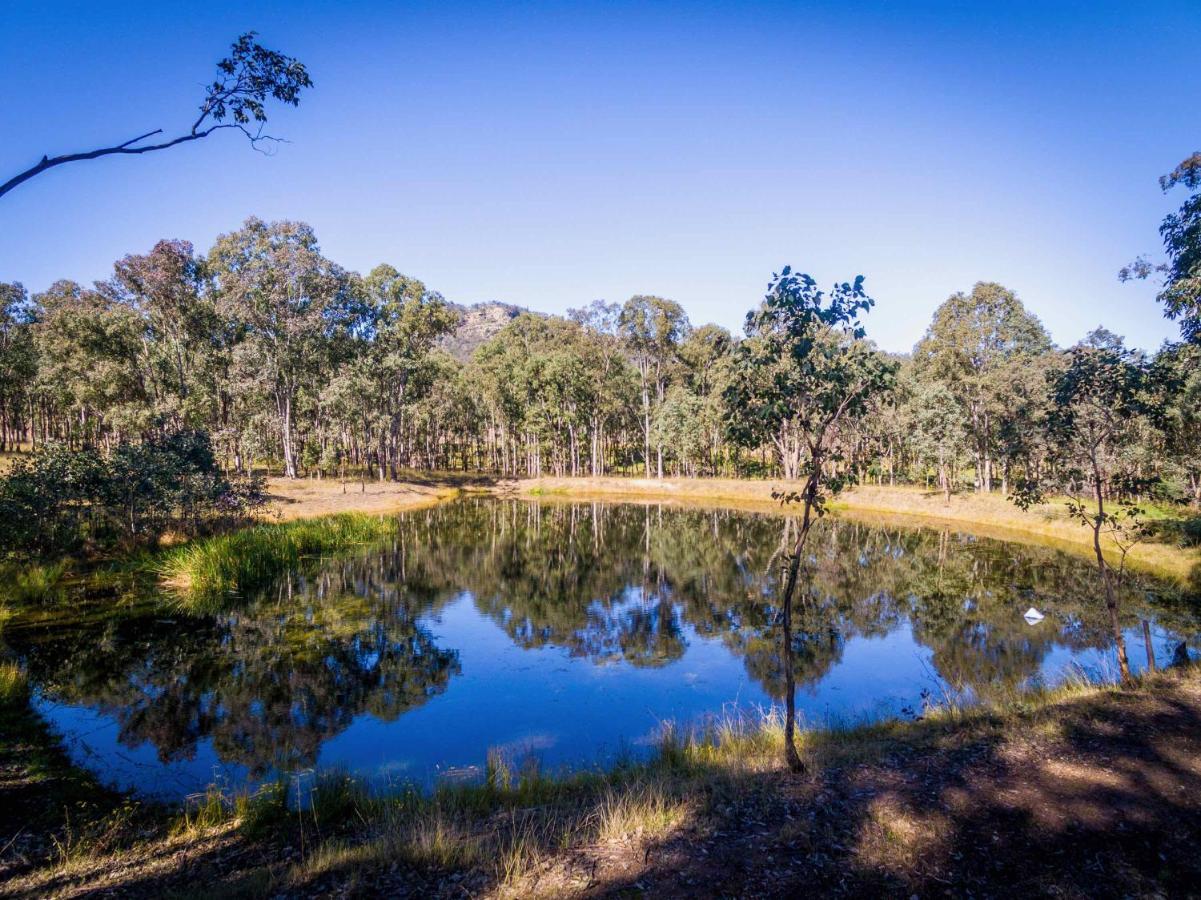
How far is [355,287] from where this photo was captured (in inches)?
2174

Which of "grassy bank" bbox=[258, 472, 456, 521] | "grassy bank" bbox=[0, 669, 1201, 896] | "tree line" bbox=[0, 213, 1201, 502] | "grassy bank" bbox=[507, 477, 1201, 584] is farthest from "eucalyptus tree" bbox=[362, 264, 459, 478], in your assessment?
"grassy bank" bbox=[0, 669, 1201, 896]

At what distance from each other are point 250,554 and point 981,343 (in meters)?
52.9

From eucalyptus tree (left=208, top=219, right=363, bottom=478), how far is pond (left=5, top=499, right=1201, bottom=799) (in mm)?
26146

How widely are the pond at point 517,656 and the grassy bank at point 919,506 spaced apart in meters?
3.25

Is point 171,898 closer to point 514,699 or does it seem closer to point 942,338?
point 514,699

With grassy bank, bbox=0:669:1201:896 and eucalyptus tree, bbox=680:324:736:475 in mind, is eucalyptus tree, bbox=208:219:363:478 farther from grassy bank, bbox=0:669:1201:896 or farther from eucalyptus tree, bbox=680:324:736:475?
grassy bank, bbox=0:669:1201:896

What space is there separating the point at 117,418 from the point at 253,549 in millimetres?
29062

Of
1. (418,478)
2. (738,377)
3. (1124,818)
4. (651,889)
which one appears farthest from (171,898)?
(418,478)

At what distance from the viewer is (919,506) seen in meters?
49.5

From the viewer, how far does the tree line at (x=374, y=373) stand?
46562mm

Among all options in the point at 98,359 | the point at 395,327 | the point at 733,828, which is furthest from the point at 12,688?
the point at 395,327

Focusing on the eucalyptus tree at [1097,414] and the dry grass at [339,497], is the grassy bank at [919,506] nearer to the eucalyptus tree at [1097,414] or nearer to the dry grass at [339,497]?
the dry grass at [339,497]

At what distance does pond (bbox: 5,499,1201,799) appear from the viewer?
1287cm

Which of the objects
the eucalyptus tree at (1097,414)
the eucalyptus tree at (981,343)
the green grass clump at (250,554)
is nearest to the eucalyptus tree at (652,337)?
the eucalyptus tree at (981,343)
